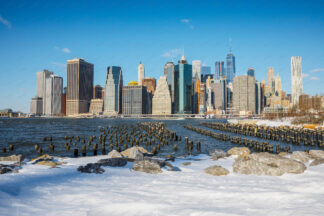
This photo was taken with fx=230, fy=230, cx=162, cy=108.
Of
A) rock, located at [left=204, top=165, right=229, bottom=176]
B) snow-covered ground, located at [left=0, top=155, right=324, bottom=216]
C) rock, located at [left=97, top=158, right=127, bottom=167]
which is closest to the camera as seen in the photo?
snow-covered ground, located at [left=0, top=155, right=324, bottom=216]

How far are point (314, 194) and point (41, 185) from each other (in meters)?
11.5

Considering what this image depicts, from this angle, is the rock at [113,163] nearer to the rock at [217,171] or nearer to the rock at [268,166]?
the rock at [217,171]

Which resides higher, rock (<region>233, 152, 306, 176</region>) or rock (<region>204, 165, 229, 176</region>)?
rock (<region>233, 152, 306, 176</region>)

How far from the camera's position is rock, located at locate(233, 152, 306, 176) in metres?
13.4

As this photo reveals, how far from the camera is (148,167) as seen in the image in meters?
14.2

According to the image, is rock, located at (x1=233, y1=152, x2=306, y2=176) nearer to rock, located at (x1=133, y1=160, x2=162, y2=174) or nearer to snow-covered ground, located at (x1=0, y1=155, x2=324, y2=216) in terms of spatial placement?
snow-covered ground, located at (x1=0, y1=155, x2=324, y2=216)

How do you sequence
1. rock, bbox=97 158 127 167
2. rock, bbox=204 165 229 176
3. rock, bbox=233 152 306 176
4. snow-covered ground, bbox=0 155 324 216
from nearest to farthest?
snow-covered ground, bbox=0 155 324 216, rock, bbox=233 152 306 176, rock, bbox=204 165 229 176, rock, bbox=97 158 127 167

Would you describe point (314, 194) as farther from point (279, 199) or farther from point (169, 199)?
point (169, 199)

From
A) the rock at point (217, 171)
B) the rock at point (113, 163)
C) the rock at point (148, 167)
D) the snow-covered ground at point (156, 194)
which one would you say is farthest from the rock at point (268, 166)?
the rock at point (113, 163)

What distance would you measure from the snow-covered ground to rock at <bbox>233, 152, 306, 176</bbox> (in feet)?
1.84

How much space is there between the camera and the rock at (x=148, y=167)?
14.0 m

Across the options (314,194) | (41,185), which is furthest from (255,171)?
(41,185)

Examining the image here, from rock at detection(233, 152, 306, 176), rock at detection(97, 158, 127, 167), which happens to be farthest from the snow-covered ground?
rock at detection(97, 158, 127, 167)

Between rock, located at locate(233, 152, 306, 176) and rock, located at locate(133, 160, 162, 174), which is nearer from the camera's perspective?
rock, located at locate(233, 152, 306, 176)
